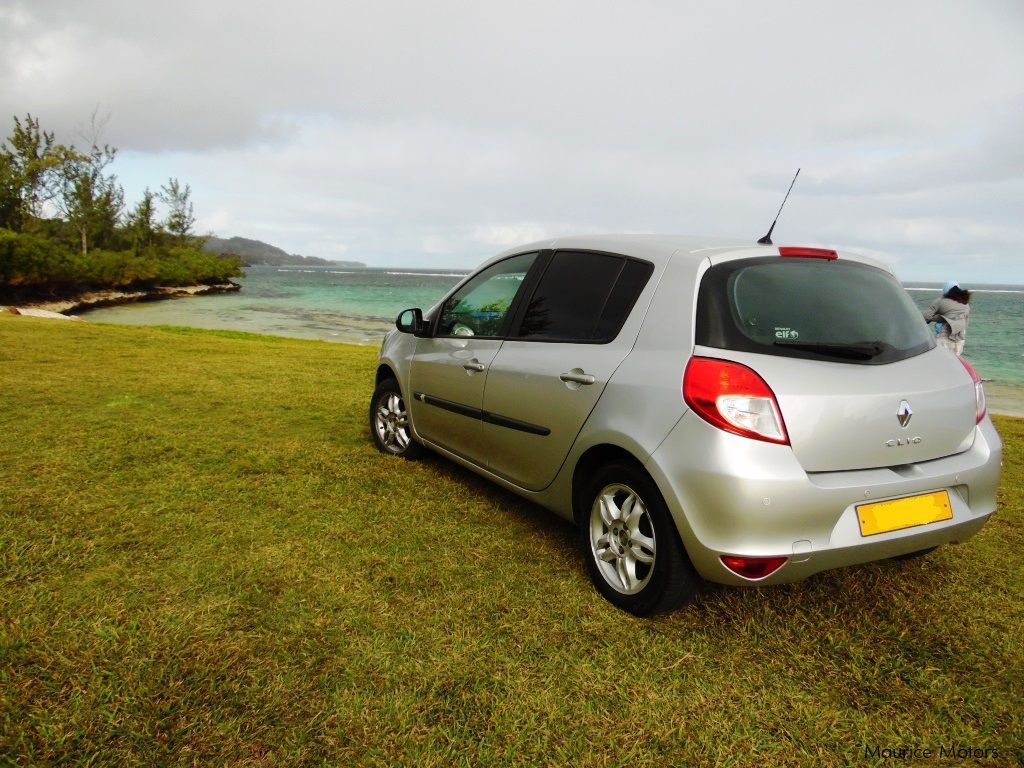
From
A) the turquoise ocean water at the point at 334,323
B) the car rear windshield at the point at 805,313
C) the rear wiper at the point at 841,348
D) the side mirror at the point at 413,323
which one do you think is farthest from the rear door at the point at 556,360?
the turquoise ocean water at the point at 334,323

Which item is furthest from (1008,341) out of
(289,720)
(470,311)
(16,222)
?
(16,222)

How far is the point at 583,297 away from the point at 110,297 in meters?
49.0

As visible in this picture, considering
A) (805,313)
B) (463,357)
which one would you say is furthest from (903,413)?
(463,357)

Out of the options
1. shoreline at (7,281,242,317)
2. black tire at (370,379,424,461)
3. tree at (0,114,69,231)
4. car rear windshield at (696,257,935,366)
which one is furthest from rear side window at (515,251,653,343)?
tree at (0,114,69,231)

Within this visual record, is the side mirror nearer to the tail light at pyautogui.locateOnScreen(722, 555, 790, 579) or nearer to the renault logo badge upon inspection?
the tail light at pyautogui.locateOnScreen(722, 555, 790, 579)

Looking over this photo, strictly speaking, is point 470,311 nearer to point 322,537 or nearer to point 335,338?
point 322,537

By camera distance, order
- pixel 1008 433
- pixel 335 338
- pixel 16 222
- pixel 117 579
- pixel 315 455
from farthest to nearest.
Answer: pixel 16 222
pixel 335 338
pixel 1008 433
pixel 315 455
pixel 117 579

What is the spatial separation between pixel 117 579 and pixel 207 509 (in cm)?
92

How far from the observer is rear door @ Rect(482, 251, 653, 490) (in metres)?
3.06

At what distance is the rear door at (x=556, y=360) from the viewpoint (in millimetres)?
3061

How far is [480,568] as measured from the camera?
3.30 meters

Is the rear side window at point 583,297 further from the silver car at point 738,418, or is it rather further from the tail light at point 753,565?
the tail light at point 753,565

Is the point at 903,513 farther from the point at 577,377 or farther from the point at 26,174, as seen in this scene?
the point at 26,174

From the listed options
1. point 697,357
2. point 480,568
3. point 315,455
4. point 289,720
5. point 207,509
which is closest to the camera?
point 289,720
